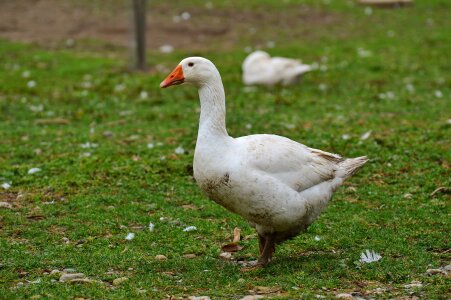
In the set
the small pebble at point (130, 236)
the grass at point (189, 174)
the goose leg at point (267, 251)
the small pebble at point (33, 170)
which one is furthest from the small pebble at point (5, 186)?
the goose leg at point (267, 251)

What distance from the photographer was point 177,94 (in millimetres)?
15234

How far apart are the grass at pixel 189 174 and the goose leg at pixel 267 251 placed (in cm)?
14

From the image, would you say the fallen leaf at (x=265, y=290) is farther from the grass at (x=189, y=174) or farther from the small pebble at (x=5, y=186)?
the small pebble at (x=5, y=186)

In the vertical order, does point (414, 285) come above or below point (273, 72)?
below

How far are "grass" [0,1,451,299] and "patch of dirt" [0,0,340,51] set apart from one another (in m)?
1.47

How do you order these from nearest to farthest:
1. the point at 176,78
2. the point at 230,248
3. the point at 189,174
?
1. the point at 176,78
2. the point at 230,248
3. the point at 189,174

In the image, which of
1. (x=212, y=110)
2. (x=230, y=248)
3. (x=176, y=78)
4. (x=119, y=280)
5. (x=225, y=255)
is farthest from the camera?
(x=230, y=248)

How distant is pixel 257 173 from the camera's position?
21.7ft

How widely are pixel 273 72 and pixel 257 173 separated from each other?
9.18m

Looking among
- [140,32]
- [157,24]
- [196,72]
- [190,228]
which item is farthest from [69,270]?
[157,24]

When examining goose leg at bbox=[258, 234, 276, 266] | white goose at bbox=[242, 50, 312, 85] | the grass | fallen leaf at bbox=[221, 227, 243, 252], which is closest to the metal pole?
the grass

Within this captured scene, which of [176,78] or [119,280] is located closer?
[119,280]

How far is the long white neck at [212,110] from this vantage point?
268 inches

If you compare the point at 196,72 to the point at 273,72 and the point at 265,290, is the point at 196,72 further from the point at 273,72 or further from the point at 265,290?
the point at 273,72
